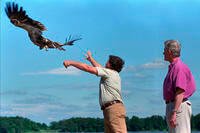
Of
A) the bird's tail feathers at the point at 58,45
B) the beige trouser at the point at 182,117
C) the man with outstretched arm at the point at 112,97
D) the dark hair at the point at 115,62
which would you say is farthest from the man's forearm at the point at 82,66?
the beige trouser at the point at 182,117

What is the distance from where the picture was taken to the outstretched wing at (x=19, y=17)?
10387 mm

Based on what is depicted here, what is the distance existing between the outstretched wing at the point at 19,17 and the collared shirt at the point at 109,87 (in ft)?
5.36

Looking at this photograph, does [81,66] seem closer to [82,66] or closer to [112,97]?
[82,66]

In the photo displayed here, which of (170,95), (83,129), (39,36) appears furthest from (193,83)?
(83,129)

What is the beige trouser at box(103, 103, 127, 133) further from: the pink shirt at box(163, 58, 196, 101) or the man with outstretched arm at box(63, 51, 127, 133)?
the pink shirt at box(163, 58, 196, 101)

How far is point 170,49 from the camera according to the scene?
837cm

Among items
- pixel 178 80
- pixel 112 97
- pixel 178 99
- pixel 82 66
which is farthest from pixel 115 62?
pixel 178 99

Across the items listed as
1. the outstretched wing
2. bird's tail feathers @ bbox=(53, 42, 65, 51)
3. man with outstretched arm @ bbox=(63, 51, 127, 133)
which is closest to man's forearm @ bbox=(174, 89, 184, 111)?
man with outstretched arm @ bbox=(63, 51, 127, 133)

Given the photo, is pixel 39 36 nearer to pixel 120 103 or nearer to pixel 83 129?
pixel 120 103

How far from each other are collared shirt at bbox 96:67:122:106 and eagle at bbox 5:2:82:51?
2.20ft

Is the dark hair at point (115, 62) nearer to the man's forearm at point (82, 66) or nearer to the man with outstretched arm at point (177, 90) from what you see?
the man's forearm at point (82, 66)

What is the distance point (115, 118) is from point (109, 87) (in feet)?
1.43

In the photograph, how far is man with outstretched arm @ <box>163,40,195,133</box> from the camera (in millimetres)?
8227

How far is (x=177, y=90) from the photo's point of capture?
27.0 feet
